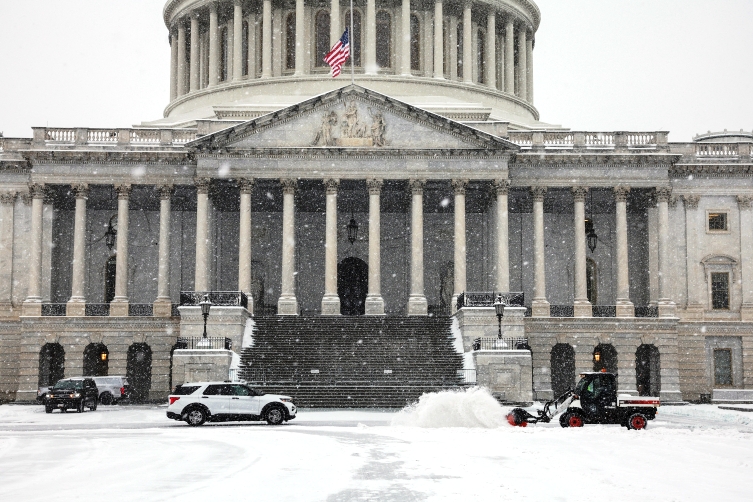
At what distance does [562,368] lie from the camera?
55938 mm

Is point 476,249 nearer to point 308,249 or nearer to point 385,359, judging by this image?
point 308,249

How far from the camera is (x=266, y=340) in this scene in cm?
4706

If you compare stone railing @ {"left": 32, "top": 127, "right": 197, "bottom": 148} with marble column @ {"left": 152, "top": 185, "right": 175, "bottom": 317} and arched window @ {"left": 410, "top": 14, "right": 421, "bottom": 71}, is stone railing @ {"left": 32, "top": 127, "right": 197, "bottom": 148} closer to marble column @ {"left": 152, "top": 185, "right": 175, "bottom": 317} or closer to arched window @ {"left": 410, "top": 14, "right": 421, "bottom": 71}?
marble column @ {"left": 152, "top": 185, "right": 175, "bottom": 317}

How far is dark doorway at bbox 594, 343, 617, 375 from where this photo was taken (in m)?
53.6

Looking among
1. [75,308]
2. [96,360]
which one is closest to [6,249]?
[75,308]

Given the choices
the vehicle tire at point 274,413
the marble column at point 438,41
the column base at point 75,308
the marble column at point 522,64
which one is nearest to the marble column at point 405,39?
the marble column at point 438,41

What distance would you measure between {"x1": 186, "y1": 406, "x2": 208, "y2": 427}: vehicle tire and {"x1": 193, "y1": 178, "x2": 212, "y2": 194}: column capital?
22.5 m

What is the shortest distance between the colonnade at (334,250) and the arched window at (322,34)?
1696 cm

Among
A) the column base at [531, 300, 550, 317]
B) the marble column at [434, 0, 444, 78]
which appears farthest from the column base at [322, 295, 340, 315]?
the marble column at [434, 0, 444, 78]

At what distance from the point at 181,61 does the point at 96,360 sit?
1034 inches

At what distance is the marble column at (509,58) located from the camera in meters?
71.3

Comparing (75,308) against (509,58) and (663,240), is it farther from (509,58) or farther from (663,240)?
(509,58)

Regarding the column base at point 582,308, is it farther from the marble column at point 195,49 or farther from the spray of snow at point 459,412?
the marble column at point 195,49

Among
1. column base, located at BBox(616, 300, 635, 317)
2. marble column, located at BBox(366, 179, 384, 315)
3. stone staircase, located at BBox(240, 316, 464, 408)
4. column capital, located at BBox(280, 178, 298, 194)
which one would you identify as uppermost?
column capital, located at BBox(280, 178, 298, 194)
